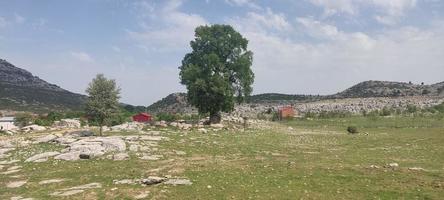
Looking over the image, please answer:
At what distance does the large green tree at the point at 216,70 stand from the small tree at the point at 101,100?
19574 mm

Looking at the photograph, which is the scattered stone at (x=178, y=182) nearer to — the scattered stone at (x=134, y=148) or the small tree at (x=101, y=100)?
the scattered stone at (x=134, y=148)

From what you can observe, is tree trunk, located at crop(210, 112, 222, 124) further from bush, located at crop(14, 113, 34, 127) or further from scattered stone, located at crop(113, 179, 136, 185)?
scattered stone, located at crop(113, 179, 136, 185)

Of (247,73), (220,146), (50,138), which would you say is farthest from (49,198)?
(247,73)

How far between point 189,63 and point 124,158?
147ft

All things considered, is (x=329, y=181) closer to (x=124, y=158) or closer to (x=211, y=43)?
(x=124, y=158)

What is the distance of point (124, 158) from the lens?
34.4 meters

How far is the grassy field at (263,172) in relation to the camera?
2256 cm

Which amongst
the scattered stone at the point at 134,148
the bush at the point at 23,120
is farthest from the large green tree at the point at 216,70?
the bush at the point at 23,120

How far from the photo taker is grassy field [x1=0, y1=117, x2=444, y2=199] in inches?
888

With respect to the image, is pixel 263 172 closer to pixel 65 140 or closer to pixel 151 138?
pixel 151 138

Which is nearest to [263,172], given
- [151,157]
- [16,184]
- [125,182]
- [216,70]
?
[125,182]

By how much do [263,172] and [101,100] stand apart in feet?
103

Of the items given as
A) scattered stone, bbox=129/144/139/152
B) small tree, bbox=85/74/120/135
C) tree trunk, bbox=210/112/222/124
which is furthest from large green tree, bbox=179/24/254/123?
scattered stone, bbox=129/144/139/152

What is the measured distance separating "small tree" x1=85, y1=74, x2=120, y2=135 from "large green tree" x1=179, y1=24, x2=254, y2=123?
19574 millimetres
